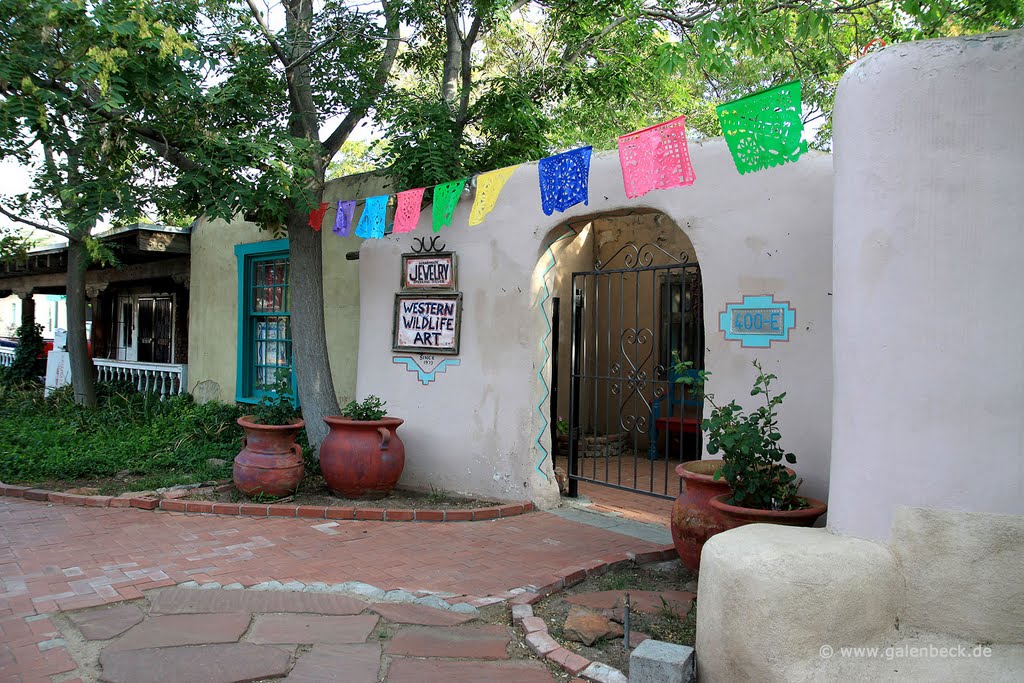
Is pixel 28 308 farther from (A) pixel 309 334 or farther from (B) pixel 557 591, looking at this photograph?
(B) pixel 557 591

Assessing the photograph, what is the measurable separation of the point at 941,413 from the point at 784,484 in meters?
1.18

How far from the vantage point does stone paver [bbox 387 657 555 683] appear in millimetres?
3328

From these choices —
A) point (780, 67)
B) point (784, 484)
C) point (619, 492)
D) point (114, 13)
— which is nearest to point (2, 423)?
point (114, 13)

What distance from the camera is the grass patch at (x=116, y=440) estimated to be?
7.20 m

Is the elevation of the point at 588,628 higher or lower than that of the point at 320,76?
lower

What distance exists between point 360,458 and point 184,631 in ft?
8.86

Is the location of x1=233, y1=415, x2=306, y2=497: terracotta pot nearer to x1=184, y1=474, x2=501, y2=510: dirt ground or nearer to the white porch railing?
x1=184, y1=474, x2=501, y2=510: dirt ground

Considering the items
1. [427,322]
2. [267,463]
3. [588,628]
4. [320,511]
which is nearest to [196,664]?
[588,628]

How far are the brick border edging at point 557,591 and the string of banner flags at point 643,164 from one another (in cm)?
256

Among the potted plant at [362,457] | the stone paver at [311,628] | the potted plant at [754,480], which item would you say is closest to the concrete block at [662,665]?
the potted plant at [754,480]

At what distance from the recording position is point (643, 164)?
5.19 m

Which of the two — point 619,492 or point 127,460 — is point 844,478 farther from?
point 127,460

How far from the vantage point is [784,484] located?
4148mm

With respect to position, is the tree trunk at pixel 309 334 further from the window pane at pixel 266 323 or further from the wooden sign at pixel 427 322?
the window pane at pixel 266 323
